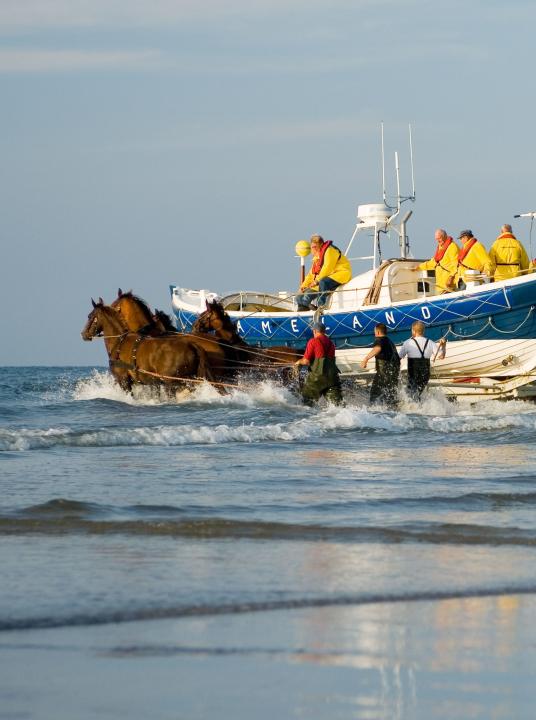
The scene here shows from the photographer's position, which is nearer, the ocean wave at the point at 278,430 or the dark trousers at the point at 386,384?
the ocean wave at the point at 278,430

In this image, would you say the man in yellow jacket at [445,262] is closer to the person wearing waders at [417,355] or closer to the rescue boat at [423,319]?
the rescue boat at [423,319]

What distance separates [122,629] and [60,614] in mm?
413

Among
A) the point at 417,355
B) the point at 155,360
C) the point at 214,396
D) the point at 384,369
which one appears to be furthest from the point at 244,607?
the point at 155,360

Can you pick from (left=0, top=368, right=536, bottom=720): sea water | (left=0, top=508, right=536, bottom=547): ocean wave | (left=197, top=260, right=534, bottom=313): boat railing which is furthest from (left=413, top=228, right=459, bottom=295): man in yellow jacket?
(left=0, top=508, right=536, bottom=547): ocean wave

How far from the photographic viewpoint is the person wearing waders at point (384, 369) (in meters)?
20.8

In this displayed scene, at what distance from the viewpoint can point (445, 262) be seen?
2533 cm

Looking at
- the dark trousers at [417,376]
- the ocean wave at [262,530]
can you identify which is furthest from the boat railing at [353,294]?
the ocean wave at [262,530]

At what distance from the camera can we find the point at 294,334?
27156 mm

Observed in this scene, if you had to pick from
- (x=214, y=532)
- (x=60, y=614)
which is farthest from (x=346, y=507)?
(x=60, y=614)

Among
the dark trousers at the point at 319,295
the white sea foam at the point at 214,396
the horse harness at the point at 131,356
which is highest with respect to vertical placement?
the dark trousers at the point at 319,295

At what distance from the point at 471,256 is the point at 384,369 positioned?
14.6 ft

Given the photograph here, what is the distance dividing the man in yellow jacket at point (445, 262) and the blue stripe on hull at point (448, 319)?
79 cm

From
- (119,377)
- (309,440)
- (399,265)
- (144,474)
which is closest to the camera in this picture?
(144,474)

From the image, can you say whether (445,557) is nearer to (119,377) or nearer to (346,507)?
(346,507)
